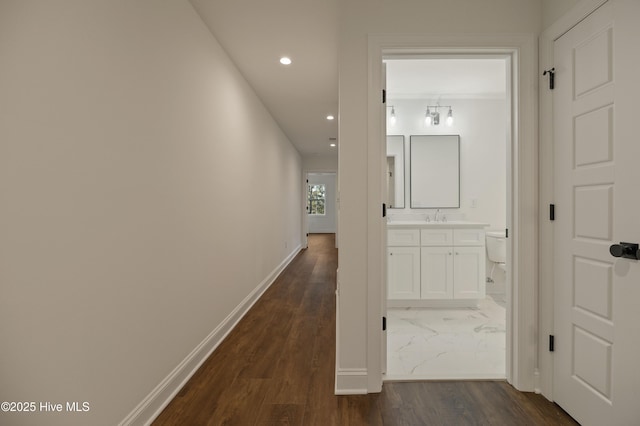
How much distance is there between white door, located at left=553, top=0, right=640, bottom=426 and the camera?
4.56ft

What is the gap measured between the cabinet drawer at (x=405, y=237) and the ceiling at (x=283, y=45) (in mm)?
1921

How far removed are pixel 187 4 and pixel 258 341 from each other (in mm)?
2687

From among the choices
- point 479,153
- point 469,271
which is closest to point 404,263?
point 469,271

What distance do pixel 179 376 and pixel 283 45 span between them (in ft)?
9.09

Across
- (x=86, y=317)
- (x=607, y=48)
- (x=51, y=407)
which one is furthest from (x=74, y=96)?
(x=607, y=48)

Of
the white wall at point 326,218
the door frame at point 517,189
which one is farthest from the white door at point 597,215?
the white wall at point 326,218

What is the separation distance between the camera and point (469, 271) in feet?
11.3

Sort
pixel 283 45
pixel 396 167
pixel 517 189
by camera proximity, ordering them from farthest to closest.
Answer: pixel 396 167, pixel 283 45, pixel 517 189

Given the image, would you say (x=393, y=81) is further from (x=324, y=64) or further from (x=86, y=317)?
(x=86, y=317)

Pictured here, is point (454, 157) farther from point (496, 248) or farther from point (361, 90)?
point (361, 90)

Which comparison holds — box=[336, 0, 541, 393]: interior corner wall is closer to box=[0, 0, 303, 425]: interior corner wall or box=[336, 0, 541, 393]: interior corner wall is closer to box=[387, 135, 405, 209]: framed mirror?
box=[0, 0, 303, 425]: interior corner wall

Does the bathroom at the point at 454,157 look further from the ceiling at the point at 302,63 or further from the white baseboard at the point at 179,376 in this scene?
the white baseboard at the point at 179,376

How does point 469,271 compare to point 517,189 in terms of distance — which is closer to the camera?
point 517,189

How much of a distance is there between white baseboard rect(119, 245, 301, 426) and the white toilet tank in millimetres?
3082
